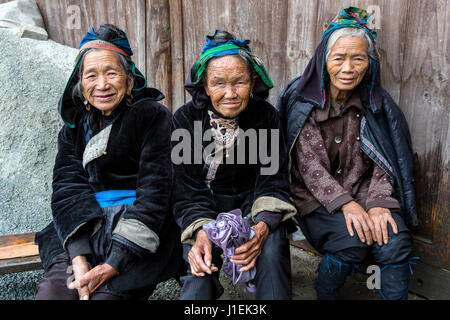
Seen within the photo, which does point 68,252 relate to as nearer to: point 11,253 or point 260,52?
point 11,253

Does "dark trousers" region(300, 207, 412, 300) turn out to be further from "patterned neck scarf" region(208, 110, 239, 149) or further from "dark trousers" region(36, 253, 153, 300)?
"dark trousers" region(36, 253, 153, 300)

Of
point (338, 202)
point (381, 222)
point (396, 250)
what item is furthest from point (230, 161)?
point (396, 250)

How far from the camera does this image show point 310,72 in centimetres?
239

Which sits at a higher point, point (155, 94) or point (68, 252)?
point (155, 94)

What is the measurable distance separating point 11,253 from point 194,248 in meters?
1.26

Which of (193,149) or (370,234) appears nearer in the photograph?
(370,234)

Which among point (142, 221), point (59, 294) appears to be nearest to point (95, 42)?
point (142, 221)

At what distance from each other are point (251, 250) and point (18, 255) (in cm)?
148

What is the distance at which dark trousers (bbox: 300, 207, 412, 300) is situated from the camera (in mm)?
2096

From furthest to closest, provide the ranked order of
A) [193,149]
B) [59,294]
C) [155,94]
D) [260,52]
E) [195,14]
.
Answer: [195,14] → [260,52] → [155,94] → [193,149] → [59,294]

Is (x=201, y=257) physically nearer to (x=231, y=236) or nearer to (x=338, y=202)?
(x=231, y=236)

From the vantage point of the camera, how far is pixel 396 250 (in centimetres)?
208

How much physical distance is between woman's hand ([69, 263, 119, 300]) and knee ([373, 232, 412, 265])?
1.42 meters

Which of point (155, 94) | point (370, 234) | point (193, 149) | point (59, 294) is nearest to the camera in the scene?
point (59, 294)
